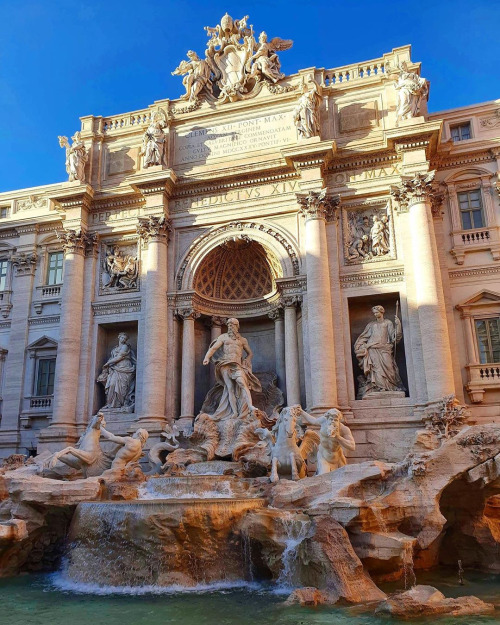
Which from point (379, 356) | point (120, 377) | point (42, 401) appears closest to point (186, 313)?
point (120, 377)

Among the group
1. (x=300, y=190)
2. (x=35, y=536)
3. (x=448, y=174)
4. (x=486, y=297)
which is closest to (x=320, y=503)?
(x=35, y=536)

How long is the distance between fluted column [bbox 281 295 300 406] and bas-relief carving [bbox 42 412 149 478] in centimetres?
474

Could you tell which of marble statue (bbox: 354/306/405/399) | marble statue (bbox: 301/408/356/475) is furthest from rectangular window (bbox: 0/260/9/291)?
marble statue (bbox: 301/408/356/475)

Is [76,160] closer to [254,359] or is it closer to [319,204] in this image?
[319,204]

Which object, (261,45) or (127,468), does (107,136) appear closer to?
(261,45)

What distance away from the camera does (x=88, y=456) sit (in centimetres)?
1522

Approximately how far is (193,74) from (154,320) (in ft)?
31.1

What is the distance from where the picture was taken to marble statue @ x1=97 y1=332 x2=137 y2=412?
19.7 metres

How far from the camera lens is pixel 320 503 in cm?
1056

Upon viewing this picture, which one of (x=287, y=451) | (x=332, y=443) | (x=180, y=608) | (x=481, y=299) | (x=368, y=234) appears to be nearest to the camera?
(x=180, y=608)

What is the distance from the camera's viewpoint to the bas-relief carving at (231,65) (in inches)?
836

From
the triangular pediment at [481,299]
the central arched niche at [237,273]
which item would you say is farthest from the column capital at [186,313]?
the triangular pediment at [481,299]

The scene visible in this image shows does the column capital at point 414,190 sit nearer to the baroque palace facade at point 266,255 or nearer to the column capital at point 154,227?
the baroque palace facade at point 266,255

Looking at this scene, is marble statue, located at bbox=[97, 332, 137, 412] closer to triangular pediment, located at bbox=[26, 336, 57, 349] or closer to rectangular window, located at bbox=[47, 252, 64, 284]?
triangular pediment, located at bbox=[26, 336, 57, 349]
